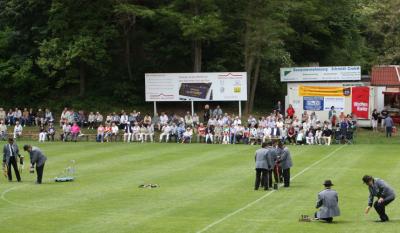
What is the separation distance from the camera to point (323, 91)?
55000 millimetres

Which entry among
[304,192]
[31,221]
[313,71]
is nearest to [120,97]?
[313,71]

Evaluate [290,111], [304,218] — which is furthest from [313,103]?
[304,218]

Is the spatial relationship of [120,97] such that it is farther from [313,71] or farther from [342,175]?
[342,175]

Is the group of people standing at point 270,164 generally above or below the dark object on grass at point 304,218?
above

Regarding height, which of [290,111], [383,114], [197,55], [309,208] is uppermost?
[197,55]

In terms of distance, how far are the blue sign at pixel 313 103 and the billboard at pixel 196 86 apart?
428 cm

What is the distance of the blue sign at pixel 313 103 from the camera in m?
55.1

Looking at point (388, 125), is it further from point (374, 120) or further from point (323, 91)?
point (323, 91)

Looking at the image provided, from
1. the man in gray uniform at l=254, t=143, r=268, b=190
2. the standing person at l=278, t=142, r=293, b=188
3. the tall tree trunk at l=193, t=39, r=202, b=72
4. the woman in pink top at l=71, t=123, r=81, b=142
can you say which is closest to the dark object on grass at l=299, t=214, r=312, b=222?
the man in gray uniform at l=254, t=143, r=268, b=190

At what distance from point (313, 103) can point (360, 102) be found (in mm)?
3246

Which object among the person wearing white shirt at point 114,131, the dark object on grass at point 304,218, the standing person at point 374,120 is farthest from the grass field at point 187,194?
the standing person at point 374,120

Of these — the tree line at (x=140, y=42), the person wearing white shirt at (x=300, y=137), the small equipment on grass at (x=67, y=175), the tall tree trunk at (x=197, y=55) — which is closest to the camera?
the small equipment on grass at (x=67, y=175)

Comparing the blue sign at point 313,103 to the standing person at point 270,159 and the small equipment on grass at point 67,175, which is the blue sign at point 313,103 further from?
the standing person at point 270,159

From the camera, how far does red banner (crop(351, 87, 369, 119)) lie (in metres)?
54.2
